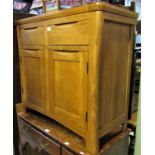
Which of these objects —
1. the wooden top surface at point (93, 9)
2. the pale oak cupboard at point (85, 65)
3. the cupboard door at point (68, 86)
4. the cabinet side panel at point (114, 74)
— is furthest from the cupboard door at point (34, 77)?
the cabinet side panel at point (114, 74)

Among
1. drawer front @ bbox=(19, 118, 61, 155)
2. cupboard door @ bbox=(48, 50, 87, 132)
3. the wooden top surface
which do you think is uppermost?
the wooden top surface

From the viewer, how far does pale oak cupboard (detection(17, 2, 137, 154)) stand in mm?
957

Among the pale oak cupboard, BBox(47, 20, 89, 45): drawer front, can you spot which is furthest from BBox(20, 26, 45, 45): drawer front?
BBox(47, 20, 89, 45): drawer front

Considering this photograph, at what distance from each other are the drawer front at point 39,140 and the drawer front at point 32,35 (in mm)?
719

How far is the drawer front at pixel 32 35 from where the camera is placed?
1300 millimetres

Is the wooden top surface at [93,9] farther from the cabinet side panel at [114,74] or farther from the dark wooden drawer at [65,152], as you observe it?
the dark wooden drawer at [65,152]

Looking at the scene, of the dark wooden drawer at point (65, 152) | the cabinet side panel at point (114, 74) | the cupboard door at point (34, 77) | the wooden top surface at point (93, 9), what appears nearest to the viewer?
the wooden top surface at point (93, 9)

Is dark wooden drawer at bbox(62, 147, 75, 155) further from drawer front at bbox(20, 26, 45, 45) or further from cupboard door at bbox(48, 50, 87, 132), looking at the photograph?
drawer front at bbox(20, 26, 45, 45)

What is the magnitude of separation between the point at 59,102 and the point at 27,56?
1.77 ft

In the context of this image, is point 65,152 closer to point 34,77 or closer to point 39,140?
point 39,140
